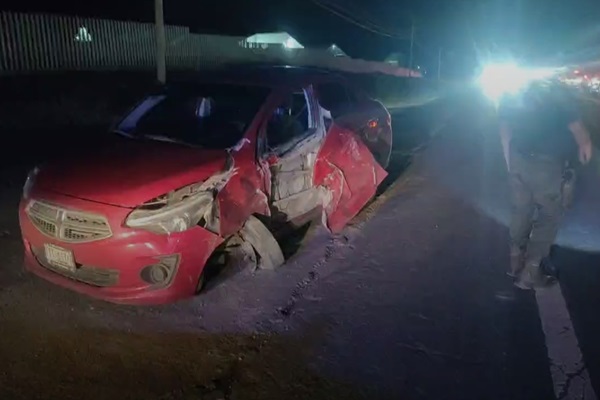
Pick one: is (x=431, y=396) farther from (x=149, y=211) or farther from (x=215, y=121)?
(x=215, y=121)

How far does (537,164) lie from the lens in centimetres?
443

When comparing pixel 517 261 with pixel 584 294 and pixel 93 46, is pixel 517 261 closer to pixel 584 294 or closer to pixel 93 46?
pixel 584 294

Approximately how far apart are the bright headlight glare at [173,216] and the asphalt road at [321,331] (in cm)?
69

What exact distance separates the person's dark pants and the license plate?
12.3 feet

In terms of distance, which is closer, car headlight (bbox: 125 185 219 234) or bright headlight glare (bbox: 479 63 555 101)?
car headlight (bbox: 125 185 219 234)

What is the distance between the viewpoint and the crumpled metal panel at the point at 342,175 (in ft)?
18.0

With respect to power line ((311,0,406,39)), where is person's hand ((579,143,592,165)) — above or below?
below

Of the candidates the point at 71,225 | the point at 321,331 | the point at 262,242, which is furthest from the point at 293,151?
the point at 71,225

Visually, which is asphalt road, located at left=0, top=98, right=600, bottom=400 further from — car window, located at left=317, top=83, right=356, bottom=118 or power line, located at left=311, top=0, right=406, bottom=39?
power line, located at left=311, top=0, right=406, bottom=39

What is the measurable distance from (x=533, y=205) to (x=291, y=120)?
245 cm

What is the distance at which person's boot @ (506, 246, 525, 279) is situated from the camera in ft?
15.7

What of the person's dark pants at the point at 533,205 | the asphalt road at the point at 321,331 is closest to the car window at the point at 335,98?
the asphalt road at the point at 321,331

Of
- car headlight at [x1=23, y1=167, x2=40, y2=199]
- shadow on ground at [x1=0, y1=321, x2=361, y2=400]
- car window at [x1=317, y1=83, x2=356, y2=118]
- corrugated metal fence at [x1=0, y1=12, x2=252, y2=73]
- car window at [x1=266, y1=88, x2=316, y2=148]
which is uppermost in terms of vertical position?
corrugated metal fence at [x1=0, y1=12, x2=252, y2=73]

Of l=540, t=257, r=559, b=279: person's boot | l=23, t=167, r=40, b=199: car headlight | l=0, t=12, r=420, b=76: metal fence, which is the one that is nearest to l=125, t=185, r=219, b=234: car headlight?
l=23, t=167, r=40, b=199: car headlight
